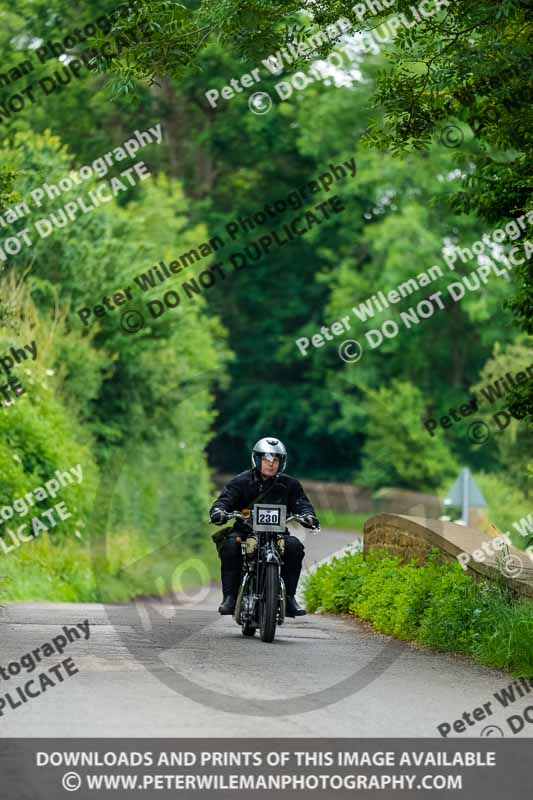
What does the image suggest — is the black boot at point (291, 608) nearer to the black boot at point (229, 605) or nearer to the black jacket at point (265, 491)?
the black boot at point (229, 605)

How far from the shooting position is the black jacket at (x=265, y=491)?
13750 mm

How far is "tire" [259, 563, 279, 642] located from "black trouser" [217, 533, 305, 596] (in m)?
0.42

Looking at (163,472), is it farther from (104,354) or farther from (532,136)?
(532,136)

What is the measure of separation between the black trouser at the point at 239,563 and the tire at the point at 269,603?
1.38 ft

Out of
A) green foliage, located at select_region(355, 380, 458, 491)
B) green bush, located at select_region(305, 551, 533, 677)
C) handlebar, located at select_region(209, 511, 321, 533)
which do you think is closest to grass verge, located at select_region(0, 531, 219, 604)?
green bush, located at select_region(305, 551, 533, 677)

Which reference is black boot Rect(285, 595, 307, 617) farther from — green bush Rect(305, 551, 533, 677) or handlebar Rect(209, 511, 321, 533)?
green bush Rect(305, 551, 533, 677)

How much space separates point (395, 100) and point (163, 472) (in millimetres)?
22965

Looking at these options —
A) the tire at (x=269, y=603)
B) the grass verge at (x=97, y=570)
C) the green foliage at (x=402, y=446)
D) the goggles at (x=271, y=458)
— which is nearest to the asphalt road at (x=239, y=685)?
the tire at (x=269, y=603)

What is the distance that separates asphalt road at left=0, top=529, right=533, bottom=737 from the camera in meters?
8.78

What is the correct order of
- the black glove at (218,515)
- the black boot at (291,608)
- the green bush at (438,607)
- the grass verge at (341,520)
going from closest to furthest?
the green bush at (438,607) < the black glove at (218,515) < the black boot at (291,608) < the grass verge at (341,520)

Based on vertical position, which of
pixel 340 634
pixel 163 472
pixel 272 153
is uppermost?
pixel 272 153

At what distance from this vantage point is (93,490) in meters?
26.6

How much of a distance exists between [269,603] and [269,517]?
0.73 metres

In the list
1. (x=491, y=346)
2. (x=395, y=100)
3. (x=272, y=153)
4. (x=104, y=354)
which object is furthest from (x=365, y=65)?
(x=395, y=100)
